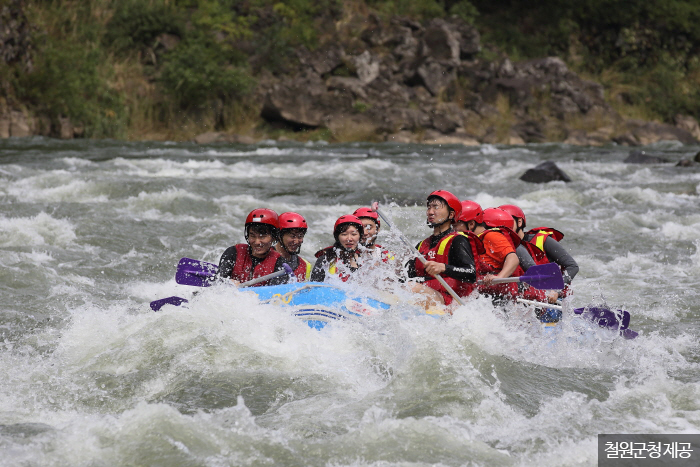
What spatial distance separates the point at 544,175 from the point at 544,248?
950 centimetres

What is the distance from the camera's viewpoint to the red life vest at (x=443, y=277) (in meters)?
5.68

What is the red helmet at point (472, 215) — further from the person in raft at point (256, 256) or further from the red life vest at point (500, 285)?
the person in raft at point (256, 256)

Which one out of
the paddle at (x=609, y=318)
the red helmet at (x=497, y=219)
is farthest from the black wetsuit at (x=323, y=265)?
the paddle at (x=609, y=318)

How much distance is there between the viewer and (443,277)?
5.89 metres

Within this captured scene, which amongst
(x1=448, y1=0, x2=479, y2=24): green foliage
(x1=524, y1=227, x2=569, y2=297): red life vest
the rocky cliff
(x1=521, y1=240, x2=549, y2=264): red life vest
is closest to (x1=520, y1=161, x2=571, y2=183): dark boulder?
(x1=524, y1=227, x2=569, y2=297): red life vest

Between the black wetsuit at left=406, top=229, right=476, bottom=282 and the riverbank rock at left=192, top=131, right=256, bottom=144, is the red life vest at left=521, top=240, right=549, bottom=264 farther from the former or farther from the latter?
the riverbank rock at left=192, top=131, right=256, bottom=144

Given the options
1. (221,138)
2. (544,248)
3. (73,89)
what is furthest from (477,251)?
(221,138)

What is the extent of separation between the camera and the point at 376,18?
109 ft

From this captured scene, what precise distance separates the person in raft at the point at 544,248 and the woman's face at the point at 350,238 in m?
1.26

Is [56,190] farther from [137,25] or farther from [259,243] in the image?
[137,25]

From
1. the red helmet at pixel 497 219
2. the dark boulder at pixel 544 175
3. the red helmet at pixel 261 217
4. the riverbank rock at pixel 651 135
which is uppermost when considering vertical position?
the red helmet at pixel 261 217

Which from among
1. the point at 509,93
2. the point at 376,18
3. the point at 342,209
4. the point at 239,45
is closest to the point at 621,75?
the point at 509,93

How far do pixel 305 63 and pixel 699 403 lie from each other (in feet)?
88.2

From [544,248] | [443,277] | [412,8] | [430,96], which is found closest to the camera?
[443,277]
